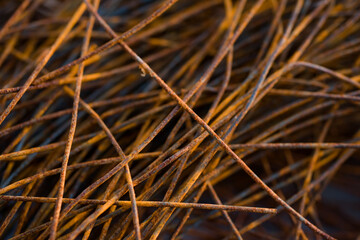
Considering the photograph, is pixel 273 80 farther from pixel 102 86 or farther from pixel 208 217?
pixel 102 86

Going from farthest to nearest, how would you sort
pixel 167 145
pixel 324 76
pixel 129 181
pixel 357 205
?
pixel 357 205, pixel 324 76, pixel 167 145, pixel 129 181

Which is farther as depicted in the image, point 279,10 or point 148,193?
point 279,10

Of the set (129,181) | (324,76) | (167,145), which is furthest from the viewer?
(324,76)

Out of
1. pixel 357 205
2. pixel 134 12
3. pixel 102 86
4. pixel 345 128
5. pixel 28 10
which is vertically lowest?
pixel 357 205

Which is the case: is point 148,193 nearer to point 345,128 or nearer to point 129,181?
point 129,181

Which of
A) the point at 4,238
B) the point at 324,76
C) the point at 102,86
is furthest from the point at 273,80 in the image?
the point at 4,238

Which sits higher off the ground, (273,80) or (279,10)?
(279,10)
